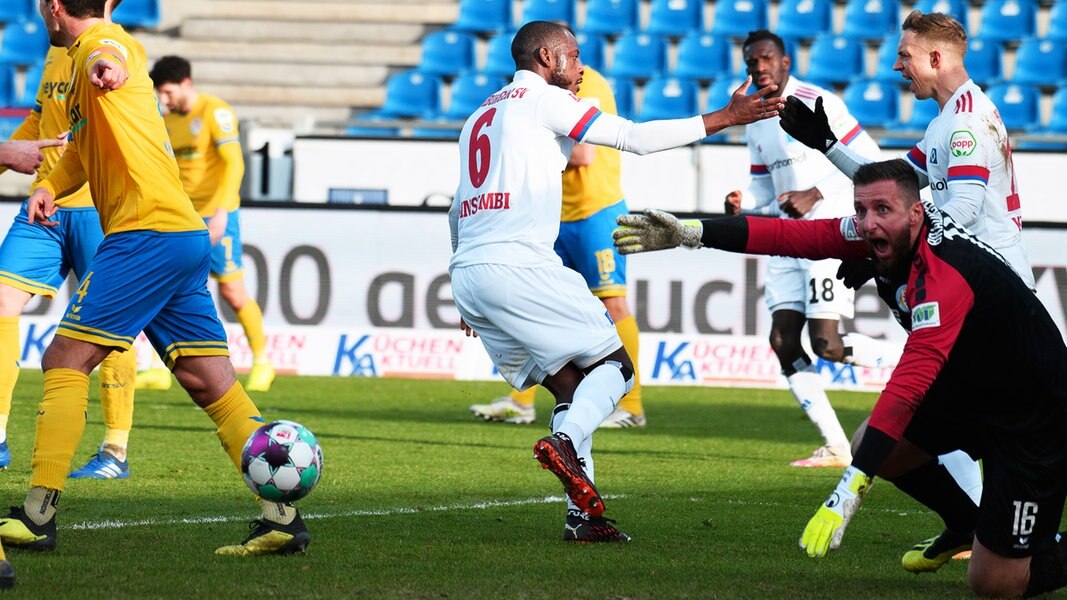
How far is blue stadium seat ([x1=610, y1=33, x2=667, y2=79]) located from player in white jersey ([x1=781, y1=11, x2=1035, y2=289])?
13080mm

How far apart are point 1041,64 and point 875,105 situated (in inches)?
91.9

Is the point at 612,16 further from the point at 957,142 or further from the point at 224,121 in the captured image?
the point at 957,142

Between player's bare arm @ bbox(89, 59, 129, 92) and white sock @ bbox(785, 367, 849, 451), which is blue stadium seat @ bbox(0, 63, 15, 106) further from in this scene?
player's bare arm @ bbox(89, 59, 129, 92)

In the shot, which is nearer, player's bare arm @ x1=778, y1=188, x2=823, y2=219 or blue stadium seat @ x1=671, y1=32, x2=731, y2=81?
player's bare arm @ x1=778, y1=188, x2=823, y2=219

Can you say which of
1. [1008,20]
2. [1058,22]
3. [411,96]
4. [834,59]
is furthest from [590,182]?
[1058,22]

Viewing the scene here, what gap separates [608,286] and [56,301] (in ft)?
18.3

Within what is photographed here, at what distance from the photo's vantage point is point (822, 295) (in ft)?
29.2

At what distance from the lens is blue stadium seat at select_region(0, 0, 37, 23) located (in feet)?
68.4

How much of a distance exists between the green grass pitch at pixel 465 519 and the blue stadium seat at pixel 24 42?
10677 millimetres

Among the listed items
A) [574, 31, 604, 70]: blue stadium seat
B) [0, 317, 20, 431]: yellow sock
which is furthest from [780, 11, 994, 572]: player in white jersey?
[574, 31, 604, 70]: blue stadium seat

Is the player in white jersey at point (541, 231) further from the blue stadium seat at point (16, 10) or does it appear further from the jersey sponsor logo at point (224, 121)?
the blue stadium seat at point (16, 10)

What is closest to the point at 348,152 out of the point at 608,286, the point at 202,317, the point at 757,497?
the point at 608,286

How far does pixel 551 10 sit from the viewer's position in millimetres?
19781

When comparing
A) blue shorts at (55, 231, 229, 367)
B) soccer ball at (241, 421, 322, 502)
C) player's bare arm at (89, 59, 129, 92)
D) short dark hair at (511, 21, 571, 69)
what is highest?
short dark hair at (511, 21, 571, 69)
